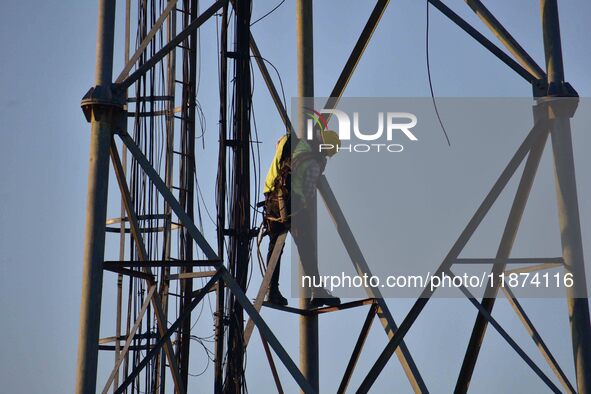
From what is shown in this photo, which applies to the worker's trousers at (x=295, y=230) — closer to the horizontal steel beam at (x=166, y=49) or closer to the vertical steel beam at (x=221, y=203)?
the vertical steel beam at (x=221, y=203)

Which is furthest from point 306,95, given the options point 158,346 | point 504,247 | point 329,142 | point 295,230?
point 158,346

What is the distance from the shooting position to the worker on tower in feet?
39.5

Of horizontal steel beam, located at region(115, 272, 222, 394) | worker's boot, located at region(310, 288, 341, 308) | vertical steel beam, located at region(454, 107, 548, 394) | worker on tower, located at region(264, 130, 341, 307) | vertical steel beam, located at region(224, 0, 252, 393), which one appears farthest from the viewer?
worker's boot, located at region(310, 288, 341, 308)

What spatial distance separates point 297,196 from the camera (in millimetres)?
12125

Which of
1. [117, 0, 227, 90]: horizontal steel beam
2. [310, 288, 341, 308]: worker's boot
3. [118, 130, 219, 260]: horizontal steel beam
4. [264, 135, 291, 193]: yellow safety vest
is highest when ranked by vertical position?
[117, 0, 227, 90]: horizontal steel beam

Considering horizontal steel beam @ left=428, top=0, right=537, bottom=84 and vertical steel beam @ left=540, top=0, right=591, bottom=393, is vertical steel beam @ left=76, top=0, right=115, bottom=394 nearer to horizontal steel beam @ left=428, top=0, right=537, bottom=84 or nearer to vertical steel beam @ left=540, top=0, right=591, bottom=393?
horizontal steel beam @ left=428, top=0, right=537, bottom=84

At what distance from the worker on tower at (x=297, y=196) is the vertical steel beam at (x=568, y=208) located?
273 centimetres

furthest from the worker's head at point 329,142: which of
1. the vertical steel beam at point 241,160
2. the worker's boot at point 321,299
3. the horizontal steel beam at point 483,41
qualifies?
the horizontal steel beam at point 483,41

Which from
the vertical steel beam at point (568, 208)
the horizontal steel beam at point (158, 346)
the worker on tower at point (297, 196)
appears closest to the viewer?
the horizontal steel beam at point (158, 346)

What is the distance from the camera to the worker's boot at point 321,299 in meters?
12.4

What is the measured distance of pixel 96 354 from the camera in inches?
374

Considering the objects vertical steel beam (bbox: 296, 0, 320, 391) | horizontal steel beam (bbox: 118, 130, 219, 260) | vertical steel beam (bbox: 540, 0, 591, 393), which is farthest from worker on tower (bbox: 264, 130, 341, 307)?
vertical steel beam (bbox: 540, 0, 591, 393)

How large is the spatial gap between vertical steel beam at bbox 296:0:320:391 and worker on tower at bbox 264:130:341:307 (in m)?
0.14

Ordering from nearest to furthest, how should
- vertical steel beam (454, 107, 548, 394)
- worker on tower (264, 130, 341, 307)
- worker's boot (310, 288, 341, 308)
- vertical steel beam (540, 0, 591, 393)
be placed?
1. vertical steel beam (540, 0, 591, 393)
2. vertical steel beam (454, 107, 548, 394)
3. worker on tower (264, 130, 341, 307)
4. worker's boot (310, 288, 341, 308)
